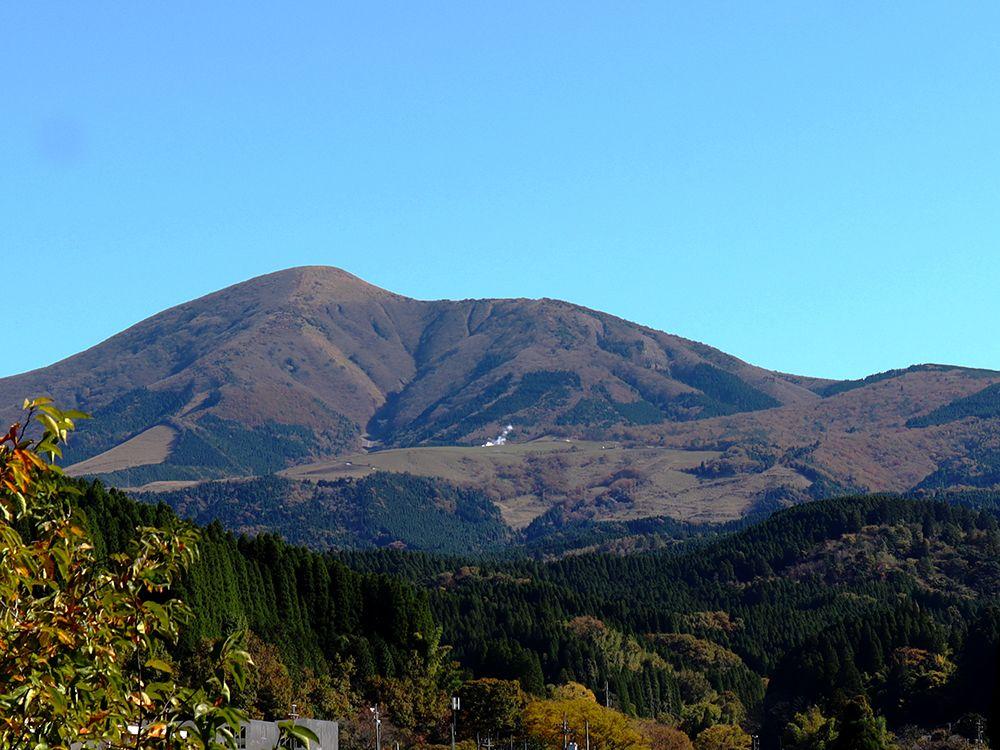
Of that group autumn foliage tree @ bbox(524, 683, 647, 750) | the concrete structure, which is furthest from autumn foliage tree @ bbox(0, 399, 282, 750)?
autumn foliage tree @ bbox(524, 683, 647, 750)

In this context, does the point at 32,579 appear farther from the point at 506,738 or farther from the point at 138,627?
the point at 506,738

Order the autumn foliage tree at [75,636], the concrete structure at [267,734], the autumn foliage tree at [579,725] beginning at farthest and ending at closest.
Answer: the autumn foliage tree at [579,725]
the concrete structure at [267,734]
the autumn foliage tree at [75,636]

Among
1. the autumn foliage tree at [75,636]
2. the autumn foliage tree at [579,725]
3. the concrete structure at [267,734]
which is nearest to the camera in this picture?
the autumn foliage tree at [75,636]

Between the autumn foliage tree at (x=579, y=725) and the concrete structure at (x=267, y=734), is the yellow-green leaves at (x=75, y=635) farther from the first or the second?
the autumn foliage tree at (x=579, y=725)

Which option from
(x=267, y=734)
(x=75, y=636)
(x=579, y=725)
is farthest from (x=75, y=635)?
(x=579, y=725)

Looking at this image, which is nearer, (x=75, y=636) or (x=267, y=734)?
(x=75, y=636)

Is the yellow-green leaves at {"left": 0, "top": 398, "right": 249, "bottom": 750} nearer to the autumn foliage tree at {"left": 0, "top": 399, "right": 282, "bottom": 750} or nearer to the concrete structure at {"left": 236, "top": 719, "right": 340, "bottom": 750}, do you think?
the autumn foliage tree at {"left": 0, "top": 399, "right": 282, "bottom": 750}

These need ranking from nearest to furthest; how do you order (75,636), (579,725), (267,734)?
1. (75,636)
2. (267,734)
3. (579,725)

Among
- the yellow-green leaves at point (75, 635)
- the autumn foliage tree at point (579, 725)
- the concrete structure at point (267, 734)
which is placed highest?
the yellow-green leaves at point (75, 635)

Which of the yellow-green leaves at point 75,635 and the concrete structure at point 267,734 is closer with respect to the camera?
the yellow-green leaves at point 75,635

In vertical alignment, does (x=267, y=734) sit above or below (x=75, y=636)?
below

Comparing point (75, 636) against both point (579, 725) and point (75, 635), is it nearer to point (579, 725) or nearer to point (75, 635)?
point (75, 635)

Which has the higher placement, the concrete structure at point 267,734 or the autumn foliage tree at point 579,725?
the concrete structure at point 267,734

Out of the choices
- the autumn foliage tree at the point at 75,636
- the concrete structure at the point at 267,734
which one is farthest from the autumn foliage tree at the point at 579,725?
the autumn foliage tree at the point at 75,636
